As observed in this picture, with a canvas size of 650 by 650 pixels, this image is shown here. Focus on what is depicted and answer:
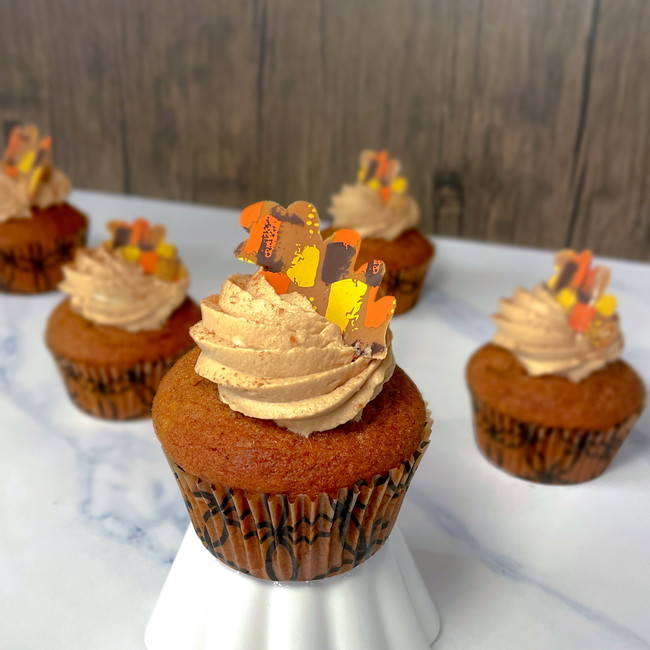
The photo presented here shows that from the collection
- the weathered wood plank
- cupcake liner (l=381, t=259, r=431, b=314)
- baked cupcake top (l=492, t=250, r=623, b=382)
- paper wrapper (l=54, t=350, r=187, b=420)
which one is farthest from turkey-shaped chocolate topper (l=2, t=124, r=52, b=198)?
the weathered wood plank

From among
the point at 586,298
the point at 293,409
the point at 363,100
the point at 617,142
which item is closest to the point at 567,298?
the point at 586,298

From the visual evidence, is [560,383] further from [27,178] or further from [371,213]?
[27,178]

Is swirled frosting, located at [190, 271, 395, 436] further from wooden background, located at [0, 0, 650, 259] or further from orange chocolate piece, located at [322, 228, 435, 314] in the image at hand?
wooden background, located at [0, 0, 650, 259]

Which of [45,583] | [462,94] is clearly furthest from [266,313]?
[462,94]

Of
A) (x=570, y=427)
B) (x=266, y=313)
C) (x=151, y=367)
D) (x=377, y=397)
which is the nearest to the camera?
(x=266, y=313)

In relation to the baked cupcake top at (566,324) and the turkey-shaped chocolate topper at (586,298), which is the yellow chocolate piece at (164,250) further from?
the turkey-shaped chocolate topper at (586,298)

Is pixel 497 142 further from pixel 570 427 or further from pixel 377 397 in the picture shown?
pixel 377 397
